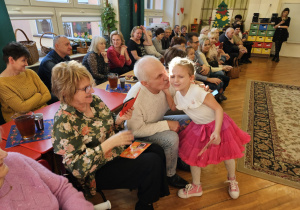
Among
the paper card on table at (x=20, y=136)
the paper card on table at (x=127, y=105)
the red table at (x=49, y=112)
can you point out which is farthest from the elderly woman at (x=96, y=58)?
the paper card on table at (x=127, y=105)

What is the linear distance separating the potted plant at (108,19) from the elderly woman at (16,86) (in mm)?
2804

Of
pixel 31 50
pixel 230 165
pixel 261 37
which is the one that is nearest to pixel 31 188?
pixel 230 165

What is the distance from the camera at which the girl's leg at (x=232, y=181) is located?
1.72 metres

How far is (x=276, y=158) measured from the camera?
224cm

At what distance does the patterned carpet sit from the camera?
6.77ft

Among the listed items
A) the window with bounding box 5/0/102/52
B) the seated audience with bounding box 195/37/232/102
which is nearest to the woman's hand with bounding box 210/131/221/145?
the seated audience with bounding box 195/37/232/102

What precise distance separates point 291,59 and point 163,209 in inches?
335

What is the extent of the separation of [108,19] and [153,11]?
2586 mm

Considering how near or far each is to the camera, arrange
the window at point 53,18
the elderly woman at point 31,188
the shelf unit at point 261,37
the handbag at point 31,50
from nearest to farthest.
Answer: the elderly woman at point 31,188 → the handbag at point 31,50 → the window at point 53,18 → the shelf unit at point 261,37

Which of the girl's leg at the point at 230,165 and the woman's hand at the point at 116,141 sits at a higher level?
the woman's hand at the point at 116,141

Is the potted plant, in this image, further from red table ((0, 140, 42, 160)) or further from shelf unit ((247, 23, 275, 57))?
shelf unit ((247, 23, 275, 57))

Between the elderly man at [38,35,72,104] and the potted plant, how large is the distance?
200 cm

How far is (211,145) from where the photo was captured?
5.21 feet

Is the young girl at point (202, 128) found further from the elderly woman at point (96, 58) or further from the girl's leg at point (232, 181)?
the elderly woman at point (96, 58)
